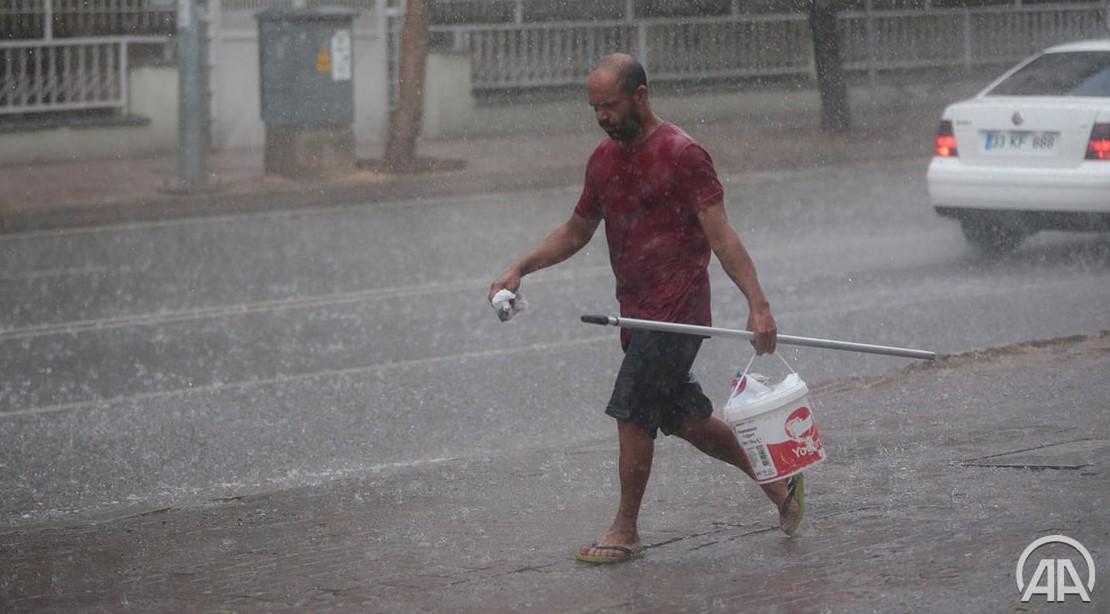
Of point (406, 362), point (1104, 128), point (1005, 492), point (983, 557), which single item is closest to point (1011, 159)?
point (1104, 128)

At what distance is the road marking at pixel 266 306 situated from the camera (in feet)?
34.0

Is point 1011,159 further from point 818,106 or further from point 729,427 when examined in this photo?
point 818,106

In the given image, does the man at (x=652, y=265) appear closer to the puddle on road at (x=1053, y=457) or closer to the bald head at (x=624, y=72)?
the bald head at (x=624, y=72)

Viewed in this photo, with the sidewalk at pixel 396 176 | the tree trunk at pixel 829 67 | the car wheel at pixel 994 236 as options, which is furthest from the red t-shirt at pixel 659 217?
the tree trunk at pixel 829 67

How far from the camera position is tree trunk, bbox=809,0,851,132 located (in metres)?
23.5

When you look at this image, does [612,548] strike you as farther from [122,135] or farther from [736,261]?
[122,135]

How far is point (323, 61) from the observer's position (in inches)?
768

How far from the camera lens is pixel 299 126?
63.7ft

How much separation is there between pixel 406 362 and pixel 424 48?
38.8ft

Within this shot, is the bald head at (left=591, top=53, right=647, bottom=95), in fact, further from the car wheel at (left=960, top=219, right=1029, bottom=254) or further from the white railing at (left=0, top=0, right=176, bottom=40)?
the white railing at (left=0, top=0, right=176, bottom=40)

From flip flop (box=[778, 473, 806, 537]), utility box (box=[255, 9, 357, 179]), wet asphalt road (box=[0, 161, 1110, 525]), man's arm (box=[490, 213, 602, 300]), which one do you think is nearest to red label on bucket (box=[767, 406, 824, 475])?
flip flop (box=[778, 473, 806, 537])

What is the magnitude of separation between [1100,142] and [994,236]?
130 centimetres

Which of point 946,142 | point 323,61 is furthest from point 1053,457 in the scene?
point 323,61

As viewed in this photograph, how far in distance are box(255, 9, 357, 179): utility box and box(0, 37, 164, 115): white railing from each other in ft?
10.2
